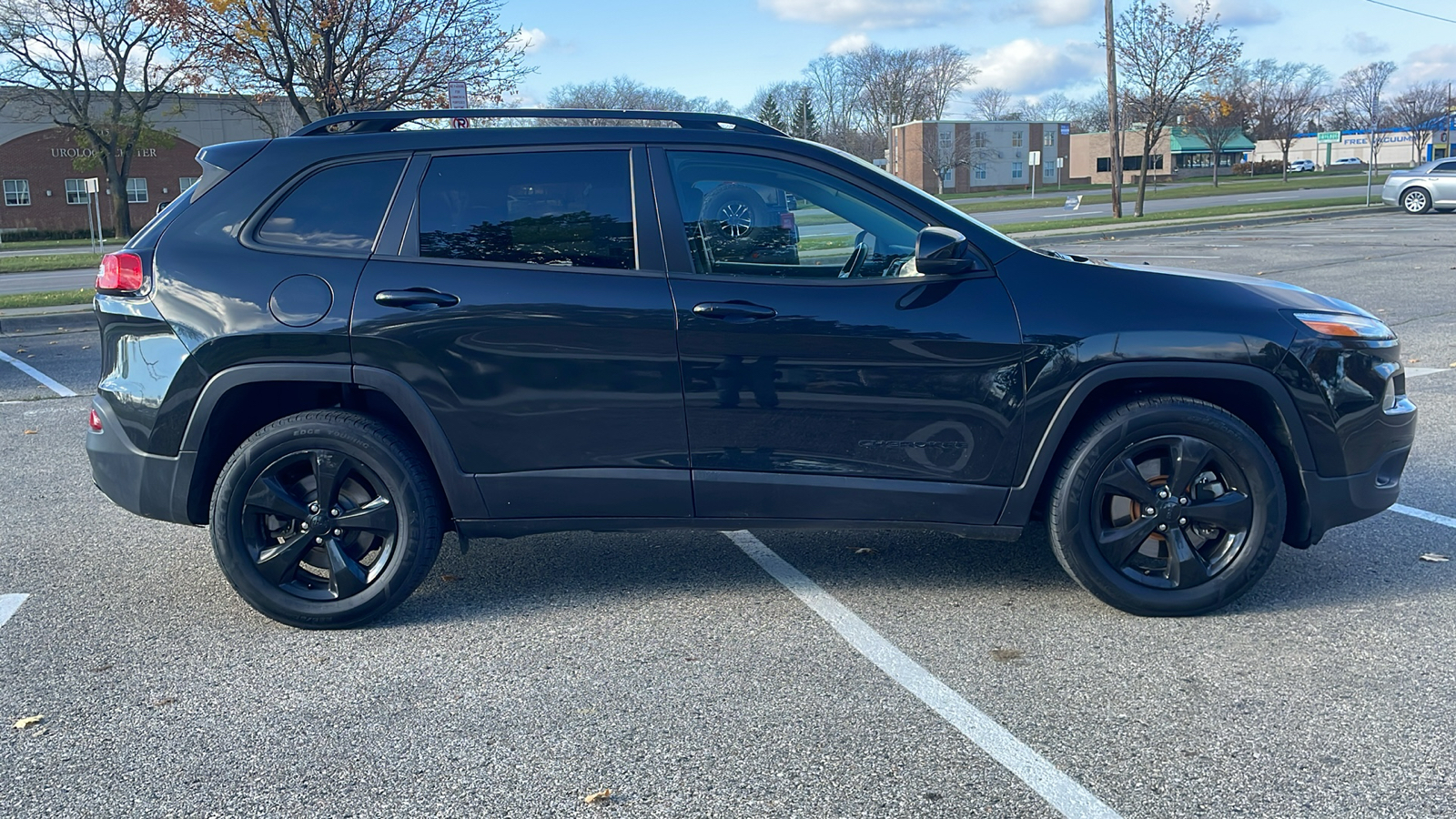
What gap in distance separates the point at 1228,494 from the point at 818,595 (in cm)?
152

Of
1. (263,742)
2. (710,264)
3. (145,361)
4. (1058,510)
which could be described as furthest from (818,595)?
(145,361)

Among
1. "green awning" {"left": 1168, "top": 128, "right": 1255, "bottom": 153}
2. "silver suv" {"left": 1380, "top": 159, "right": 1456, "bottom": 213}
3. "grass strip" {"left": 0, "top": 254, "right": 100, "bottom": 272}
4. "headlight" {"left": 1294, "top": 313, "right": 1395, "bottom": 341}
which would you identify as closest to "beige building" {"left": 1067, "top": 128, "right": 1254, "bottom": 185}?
"green awning" {"left": 1168, "top": 128, "right": 1255, "bottom": 153}

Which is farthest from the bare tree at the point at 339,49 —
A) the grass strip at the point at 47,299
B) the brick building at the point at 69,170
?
the brick building at the point at 69,170

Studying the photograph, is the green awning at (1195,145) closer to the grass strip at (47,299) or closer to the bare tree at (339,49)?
the bare tree at (339,49)

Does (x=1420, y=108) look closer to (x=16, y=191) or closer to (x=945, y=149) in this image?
(x=945, y=149)

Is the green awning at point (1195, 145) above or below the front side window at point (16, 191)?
above

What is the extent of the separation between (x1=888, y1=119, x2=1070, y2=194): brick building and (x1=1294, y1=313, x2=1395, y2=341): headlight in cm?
7443

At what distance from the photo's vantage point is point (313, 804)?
2.93m

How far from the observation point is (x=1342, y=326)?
4000 millimetres

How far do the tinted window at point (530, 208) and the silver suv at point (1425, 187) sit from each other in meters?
32.4

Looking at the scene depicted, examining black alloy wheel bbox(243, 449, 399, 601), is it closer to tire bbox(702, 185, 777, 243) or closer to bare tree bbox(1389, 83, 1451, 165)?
tire bbox(702, 185, 777, 243)

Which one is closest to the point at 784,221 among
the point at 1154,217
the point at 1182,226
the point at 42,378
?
the point at 42,378

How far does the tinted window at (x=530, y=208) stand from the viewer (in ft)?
13.2

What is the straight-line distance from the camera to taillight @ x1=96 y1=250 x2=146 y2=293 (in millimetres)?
4074
